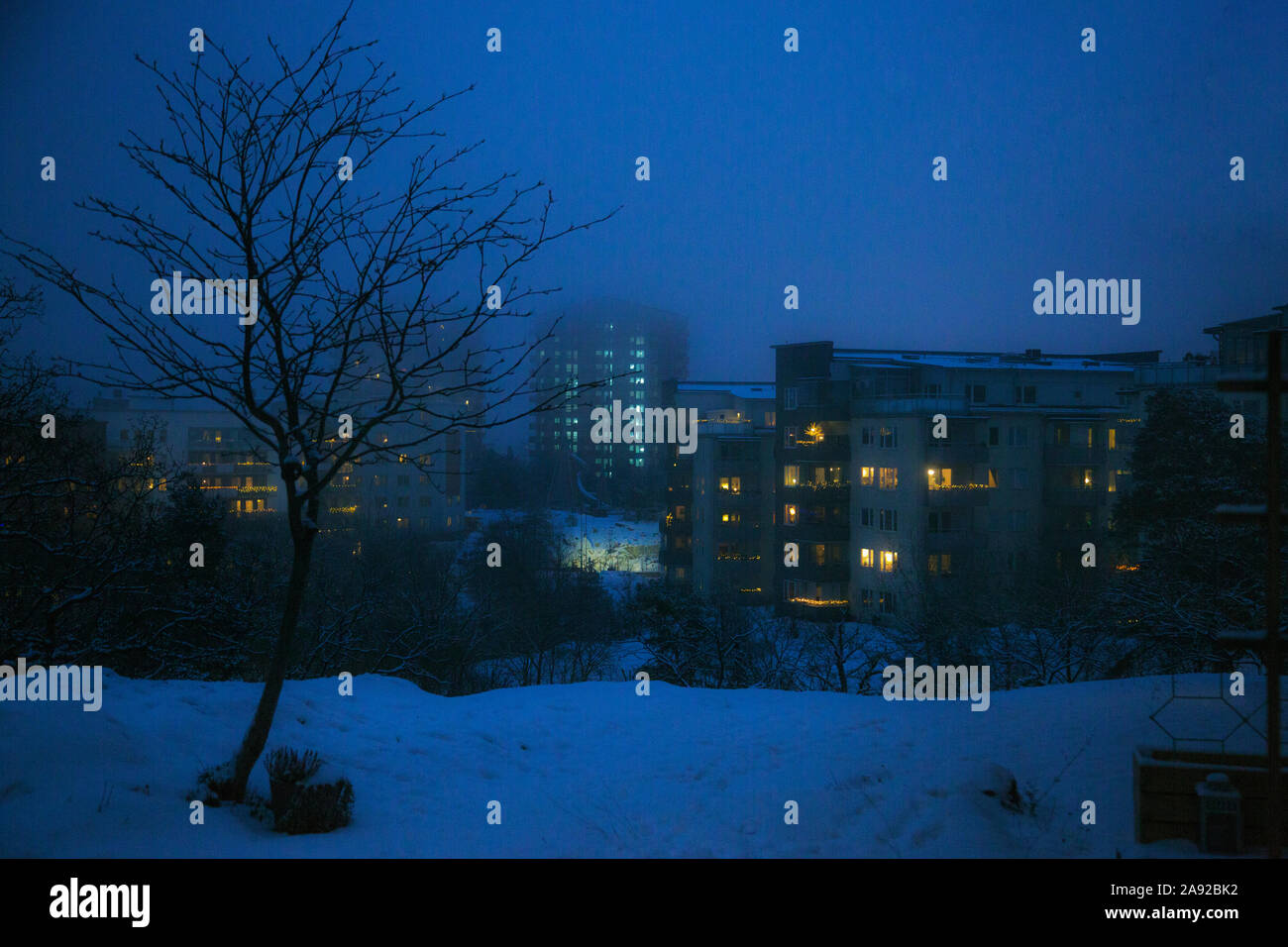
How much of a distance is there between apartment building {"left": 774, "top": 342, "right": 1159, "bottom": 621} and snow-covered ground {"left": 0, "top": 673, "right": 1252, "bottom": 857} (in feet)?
54.2

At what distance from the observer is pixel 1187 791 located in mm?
4820

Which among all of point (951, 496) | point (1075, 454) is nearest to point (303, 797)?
point (951, 496)

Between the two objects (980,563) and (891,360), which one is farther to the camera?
(891,360)

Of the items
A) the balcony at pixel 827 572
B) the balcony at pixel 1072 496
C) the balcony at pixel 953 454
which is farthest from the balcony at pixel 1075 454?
the balcony at pixel 827 572

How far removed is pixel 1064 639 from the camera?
53.7 feet

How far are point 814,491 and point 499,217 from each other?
84.9 ft

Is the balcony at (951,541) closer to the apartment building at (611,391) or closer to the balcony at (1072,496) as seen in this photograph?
the balcony at (1072,496)

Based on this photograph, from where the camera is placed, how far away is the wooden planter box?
470 cm

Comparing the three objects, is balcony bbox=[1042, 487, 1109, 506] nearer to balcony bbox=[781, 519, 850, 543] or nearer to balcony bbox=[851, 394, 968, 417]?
balcony bbox=[851, 394, 968, 417]

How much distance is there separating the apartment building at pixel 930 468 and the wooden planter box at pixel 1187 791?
742 inches

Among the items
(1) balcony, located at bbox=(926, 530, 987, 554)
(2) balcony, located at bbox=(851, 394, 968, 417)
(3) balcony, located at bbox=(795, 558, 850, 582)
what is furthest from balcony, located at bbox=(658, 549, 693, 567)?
(1) balcony, located at bbox=(926, 530, 987, 554)

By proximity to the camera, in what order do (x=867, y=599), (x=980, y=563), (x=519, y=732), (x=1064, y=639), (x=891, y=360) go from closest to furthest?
(x=519, y=732) < (x=1064, y=639) < (x=980, y=563) < (x=867, y=599) < (x=891, y=360)
